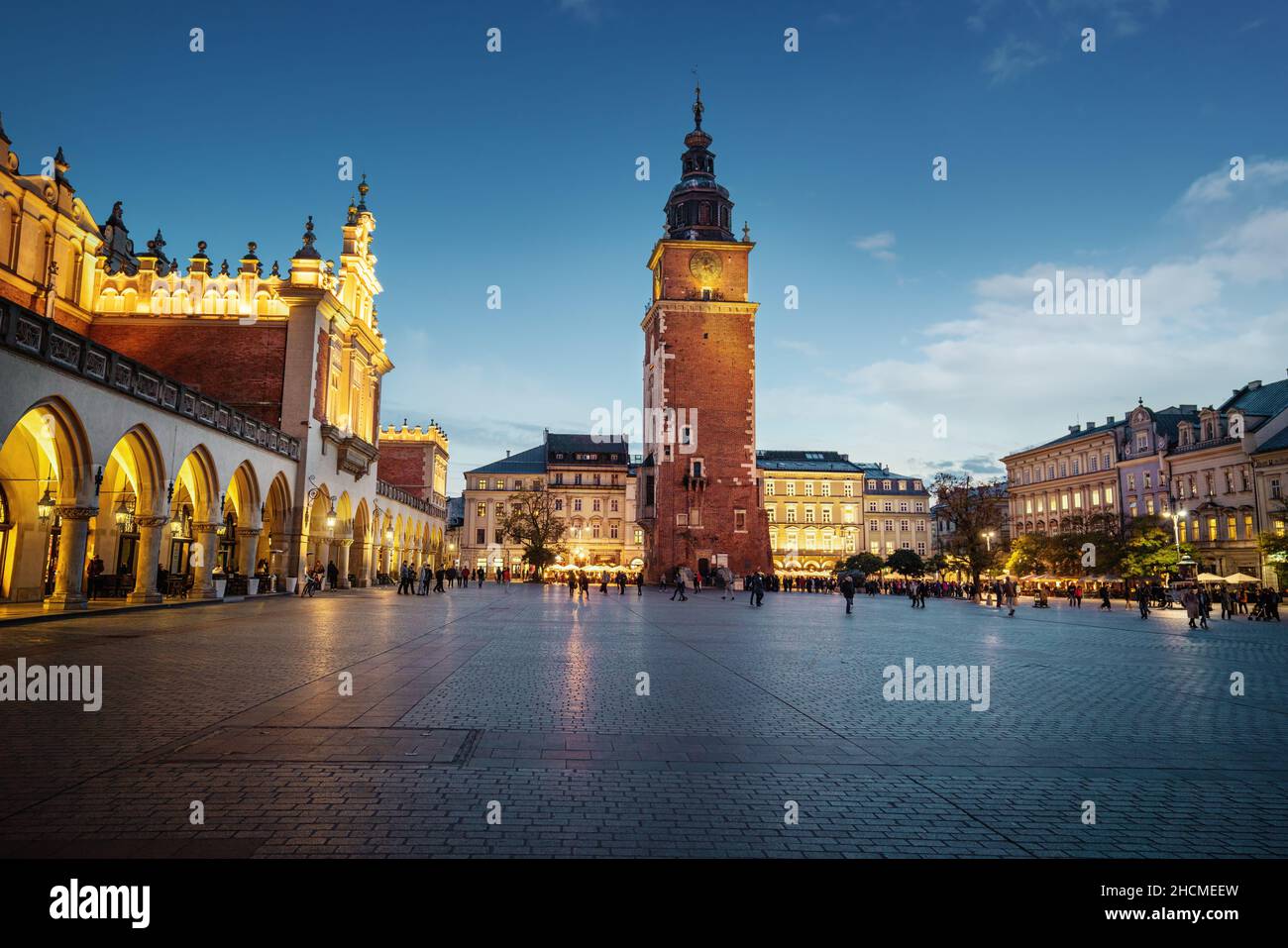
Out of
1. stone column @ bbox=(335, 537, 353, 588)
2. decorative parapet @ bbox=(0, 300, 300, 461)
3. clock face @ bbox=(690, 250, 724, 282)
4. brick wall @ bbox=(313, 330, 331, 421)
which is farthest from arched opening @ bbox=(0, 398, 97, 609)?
clock face @ bbox=(690, 250, 724, 282)

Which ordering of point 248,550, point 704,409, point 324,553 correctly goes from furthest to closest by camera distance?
1. point 704,409
2. point 324,553
3. point 248,550

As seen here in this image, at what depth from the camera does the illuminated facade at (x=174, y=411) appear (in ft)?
69.4

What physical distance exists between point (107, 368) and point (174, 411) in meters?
3.65

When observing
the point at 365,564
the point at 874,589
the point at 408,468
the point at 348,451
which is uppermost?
the point at 408,468

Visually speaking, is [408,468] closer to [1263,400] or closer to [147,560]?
[147,560]

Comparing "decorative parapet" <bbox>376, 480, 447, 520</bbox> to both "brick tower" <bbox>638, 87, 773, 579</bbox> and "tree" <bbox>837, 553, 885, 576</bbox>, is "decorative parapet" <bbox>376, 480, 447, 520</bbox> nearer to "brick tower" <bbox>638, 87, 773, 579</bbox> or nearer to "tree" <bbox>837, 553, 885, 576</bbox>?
"brick tower" <bbox>638, 87, 773, 579</bbox>

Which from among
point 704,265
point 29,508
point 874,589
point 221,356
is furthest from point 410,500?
point 29,508

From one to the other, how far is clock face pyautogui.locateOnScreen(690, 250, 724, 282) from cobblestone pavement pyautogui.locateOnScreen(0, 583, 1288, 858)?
5731cm

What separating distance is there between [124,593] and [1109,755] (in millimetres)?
28949

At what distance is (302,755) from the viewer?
21.4 feet

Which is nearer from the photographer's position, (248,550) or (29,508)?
(29,508)

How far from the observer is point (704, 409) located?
66875mm

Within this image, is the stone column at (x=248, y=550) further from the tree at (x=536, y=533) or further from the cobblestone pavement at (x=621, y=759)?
the tree at (x=536, y=533)
